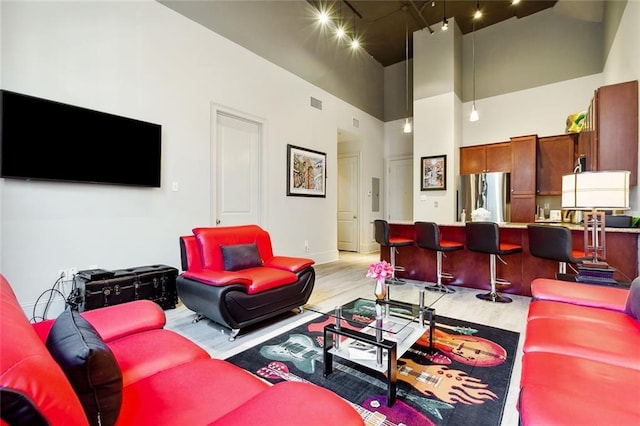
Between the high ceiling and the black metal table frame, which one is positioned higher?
the high ceiling

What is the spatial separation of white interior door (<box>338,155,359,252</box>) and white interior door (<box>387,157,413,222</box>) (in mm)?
998

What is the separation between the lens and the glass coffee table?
1.79 metres

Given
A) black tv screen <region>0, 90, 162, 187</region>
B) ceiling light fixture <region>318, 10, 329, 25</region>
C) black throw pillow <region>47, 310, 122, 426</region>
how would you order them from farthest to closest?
1. ceiling light fixture <region>318, 10, 329, 25</region>
2. black tv screen <region>0, 90, 162, 187</region>
3. black throw pillow <region>47, 310, 122, 426</region>

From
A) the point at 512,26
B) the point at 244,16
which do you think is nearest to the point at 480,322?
the point at 244,16

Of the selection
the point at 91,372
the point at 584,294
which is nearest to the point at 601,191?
the point at 584,294

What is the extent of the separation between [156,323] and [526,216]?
6.28m

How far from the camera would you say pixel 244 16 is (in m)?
4.50

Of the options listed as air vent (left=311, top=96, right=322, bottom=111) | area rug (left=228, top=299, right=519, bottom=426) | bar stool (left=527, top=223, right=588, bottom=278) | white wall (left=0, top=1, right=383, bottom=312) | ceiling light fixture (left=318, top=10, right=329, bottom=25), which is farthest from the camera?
air vent (left=311, top=96, right=322, bottom=111)

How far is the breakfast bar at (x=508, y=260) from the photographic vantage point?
3.22 metres

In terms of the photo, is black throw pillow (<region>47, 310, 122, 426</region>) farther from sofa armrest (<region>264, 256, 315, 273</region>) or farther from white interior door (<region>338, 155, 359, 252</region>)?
white interior door (<region>338, 155, 359, 252</region>)

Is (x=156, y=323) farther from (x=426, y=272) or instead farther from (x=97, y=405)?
(x=426, y=272)

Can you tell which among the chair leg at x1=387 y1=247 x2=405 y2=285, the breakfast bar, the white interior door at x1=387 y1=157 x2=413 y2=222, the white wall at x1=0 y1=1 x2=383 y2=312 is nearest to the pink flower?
the chair leg at x1=387 y1=247 x2=405 y2=285

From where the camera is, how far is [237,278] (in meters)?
2.57

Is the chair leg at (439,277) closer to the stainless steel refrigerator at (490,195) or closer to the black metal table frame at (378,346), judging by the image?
the black metal table frame at (378,346)
